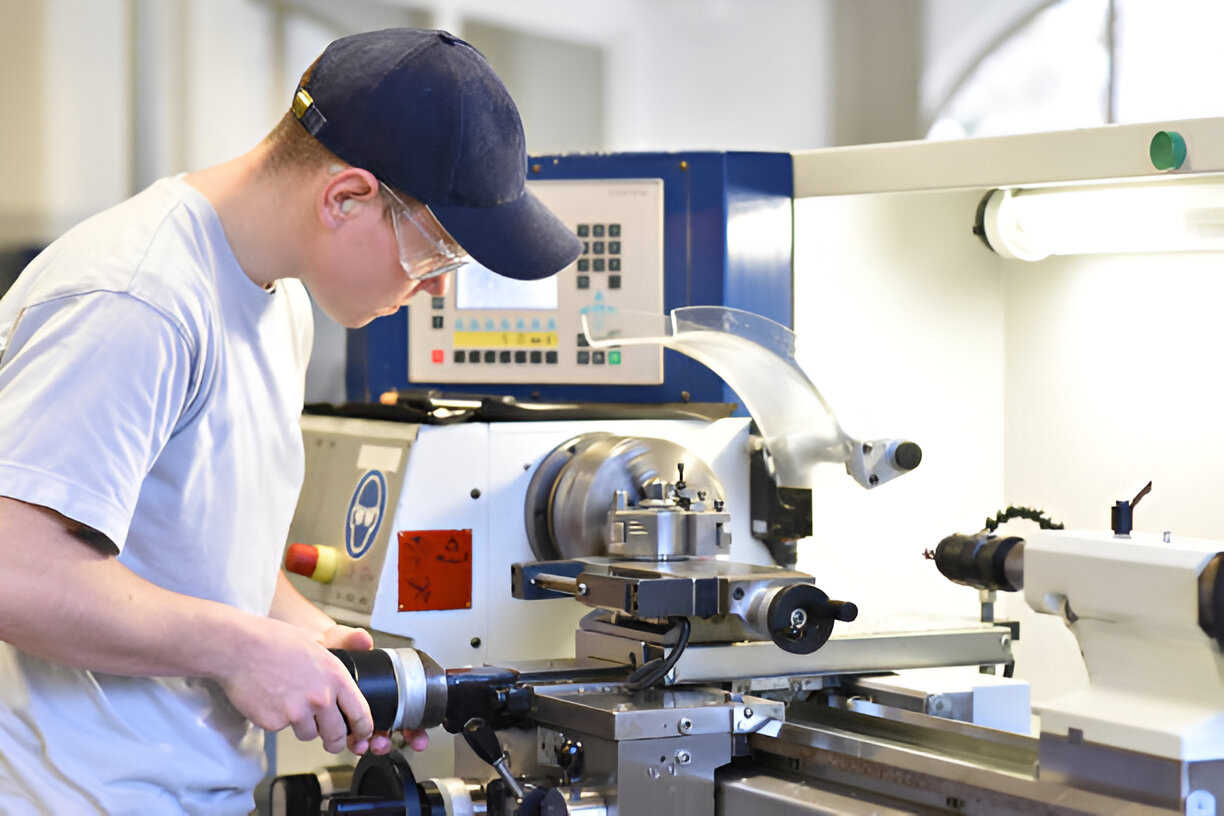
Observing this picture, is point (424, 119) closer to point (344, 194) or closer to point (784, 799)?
point (344, 194)

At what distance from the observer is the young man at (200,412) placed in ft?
3.49

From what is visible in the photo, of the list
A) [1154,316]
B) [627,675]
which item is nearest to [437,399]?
[627,675]

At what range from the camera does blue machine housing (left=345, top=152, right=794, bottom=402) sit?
1943 millimetres

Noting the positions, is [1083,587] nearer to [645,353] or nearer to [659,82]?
[645,353]

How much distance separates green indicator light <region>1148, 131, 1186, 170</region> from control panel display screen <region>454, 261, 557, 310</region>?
31.2 inches

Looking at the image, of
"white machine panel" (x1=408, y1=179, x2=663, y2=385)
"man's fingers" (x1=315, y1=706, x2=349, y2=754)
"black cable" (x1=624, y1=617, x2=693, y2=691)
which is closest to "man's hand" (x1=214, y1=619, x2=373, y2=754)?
"man's fingers" (x1=315, y1=706, x2=349, y2=754)

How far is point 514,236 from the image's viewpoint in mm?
1269

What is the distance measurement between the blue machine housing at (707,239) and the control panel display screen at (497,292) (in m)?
0.12

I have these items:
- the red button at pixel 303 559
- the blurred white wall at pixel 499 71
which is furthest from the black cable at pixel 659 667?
the blurred white wall at pixel 499 71

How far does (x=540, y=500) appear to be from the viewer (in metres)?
1.71

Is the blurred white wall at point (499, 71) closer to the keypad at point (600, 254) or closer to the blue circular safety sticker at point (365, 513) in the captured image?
the keypad at point (600, 254)

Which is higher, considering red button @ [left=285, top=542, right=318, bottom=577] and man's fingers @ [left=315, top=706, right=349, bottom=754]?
red button @ [left=285, top=542, right=318, bottom=577]

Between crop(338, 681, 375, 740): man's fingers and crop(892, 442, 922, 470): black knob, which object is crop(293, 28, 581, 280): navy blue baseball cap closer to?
crop(338, 681, 375, 740): man's fingers

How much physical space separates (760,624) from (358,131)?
0.55 meters
